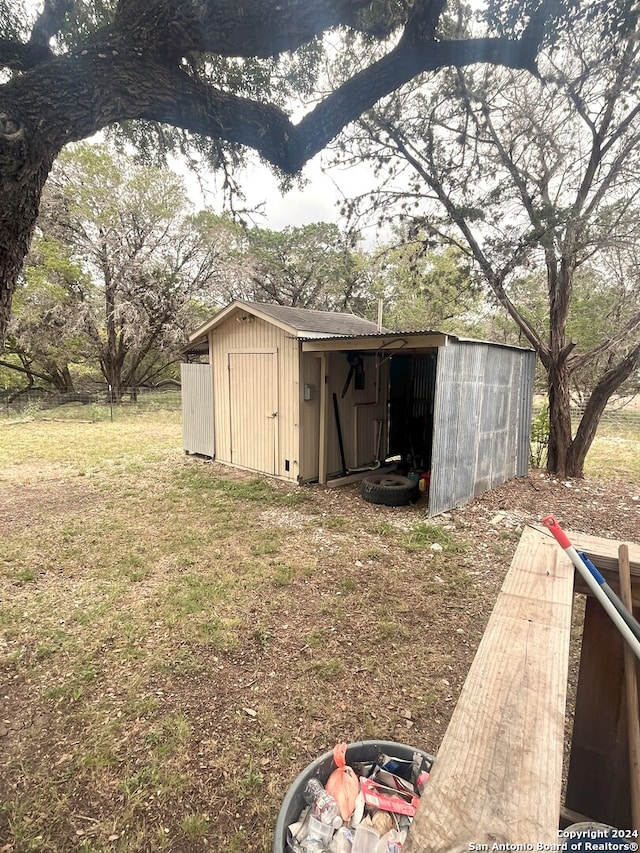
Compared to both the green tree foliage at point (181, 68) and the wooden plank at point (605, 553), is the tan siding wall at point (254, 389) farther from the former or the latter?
the wooden plank at point (605, 553)

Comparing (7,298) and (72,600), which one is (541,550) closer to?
(7,298)

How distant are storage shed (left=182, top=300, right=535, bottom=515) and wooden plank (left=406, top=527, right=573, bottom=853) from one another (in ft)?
13.4

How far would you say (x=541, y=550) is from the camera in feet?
4.11

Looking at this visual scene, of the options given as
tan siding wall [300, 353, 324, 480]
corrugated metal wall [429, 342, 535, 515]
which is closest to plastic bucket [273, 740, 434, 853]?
corrugated metal wall [429, 342, 535, 515]

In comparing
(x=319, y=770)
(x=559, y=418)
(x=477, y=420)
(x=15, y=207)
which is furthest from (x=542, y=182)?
(x=319, y=770)

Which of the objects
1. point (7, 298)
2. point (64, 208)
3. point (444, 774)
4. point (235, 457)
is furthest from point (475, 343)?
point (64, 208)

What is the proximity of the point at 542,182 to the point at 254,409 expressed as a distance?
5799 millimetres

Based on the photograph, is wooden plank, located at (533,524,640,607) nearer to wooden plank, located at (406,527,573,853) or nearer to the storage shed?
wooden plank, located at (406,527,573,853)

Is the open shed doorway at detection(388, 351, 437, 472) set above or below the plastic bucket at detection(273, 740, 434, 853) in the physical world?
above

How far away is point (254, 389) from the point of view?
277 inches

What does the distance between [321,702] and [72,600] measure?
7.12ft

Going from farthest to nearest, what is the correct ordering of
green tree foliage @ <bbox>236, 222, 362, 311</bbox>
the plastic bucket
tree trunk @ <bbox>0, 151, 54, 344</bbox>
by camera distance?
green tree foliage @ <bbox>236, 222, 362, 311</bbox>, tree trunk @ <bbox>0, 151, 54, 344</bbox>, the plastic bucket

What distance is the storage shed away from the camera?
540 centimetres

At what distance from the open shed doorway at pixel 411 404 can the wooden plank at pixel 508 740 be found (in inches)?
275
